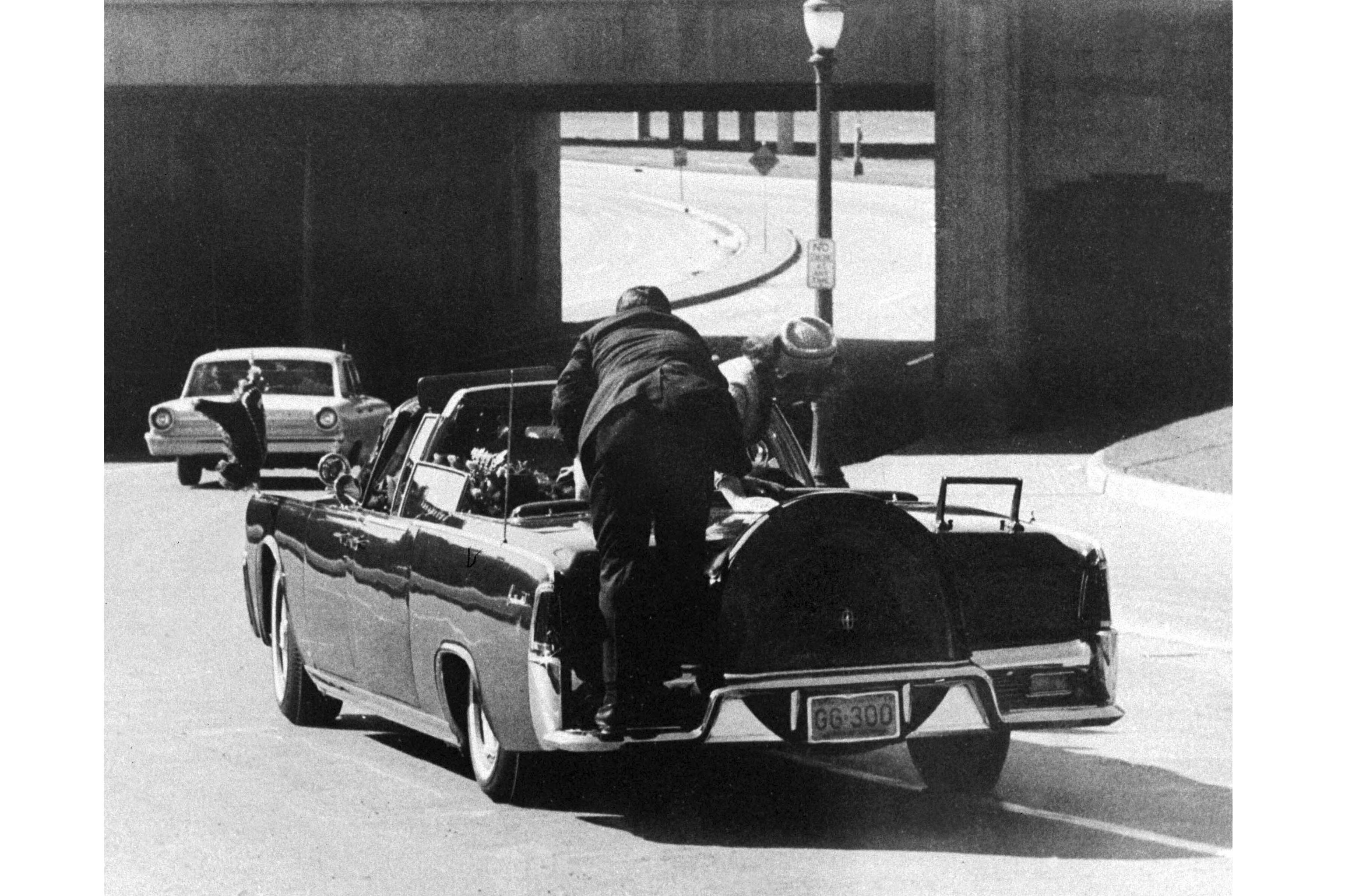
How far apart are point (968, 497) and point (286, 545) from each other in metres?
11.4

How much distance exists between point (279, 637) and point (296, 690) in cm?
47

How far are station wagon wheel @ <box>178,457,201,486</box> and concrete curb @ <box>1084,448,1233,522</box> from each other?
8985 millimetres

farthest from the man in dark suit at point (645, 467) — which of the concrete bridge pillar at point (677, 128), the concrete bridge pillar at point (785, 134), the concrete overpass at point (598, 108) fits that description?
the concrete bridge pillar at point (785, 134)

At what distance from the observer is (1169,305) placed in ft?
93.8

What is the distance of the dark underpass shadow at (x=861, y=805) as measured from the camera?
8.19m

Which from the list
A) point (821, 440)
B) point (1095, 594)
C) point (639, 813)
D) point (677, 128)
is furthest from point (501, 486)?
point (677, 128)

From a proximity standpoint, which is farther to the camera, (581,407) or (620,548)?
(581,407)

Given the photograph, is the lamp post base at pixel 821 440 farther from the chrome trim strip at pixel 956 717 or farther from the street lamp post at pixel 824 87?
the chrome trim strip at pixel 956 717

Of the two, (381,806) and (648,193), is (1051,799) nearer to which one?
(381,806)

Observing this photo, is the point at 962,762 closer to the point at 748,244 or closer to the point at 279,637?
the point at 279,637

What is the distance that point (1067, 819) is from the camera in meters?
8.53

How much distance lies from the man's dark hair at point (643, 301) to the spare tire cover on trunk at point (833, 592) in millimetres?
1013
